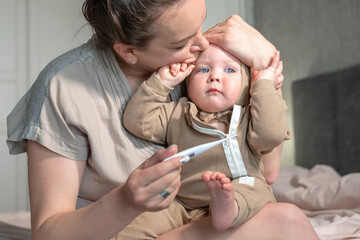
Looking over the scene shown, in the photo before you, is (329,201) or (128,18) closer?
(128,18)

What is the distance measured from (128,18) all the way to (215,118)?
1.15ft

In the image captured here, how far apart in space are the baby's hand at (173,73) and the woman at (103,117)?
0.07 feet

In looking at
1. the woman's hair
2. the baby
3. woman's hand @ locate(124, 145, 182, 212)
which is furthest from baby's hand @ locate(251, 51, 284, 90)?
woman's hand @ locate(124, 145, 182, 212)

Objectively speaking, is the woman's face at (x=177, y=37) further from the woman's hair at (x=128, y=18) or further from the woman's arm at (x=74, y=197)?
the woman's arm at (x=74, y=197)

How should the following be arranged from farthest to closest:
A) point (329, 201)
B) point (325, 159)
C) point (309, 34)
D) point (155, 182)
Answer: point (309, 34)
point (325, 159)
point (329, 201)
point (155, 182)

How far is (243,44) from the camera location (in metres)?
1.33

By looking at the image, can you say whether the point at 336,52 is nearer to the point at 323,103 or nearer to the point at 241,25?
the point at 323,103

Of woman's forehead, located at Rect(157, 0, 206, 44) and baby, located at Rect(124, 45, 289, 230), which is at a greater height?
woman's forehead, located at Rect(157, 0, 206, 44)

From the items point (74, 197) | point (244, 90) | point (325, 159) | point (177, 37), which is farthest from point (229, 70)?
point (325, 159)

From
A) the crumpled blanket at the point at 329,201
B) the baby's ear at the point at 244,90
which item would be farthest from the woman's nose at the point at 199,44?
the crumpled blanket at the point at 329,201

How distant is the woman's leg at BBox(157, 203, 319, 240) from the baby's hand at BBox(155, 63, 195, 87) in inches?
14.0

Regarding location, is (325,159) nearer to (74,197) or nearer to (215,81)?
(215,81)

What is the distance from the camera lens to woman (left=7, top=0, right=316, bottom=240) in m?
1.11

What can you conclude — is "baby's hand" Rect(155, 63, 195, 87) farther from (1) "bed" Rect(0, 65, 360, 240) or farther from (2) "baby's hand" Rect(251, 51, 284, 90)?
(1) "bed" Rect(0, 65, 360, 240)
